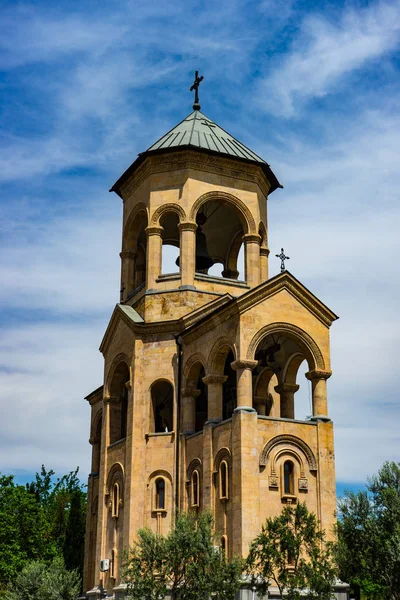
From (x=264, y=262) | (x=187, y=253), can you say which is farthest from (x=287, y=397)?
(x=187, y=253)

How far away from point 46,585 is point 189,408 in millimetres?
8981

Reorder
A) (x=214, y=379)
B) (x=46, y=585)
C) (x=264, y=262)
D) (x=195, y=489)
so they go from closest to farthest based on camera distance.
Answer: (x=195, y=489) < (x=214, y=379) < (x=46, y=585) < (x=264, y=262)

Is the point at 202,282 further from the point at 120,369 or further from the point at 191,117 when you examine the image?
the point at 191,117

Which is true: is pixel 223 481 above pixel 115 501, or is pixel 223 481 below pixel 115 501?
above

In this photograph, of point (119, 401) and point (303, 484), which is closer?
point (303, 484)

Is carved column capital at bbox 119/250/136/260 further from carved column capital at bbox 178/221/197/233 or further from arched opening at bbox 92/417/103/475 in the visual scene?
arched opening at bbox 92/417/103/475

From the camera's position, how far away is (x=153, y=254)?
33938mm

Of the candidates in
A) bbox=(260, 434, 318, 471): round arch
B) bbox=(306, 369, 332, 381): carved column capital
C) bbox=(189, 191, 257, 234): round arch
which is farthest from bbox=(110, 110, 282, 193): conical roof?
bbox=(260, 434, 318, 471): round arch

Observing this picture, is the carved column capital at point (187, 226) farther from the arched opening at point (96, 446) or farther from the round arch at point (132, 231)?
the arched opening at point (96, 446)

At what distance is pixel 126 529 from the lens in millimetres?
30391

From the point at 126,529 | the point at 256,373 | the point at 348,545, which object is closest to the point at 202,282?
the point at 256,373

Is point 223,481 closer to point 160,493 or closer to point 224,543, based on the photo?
point 224,543

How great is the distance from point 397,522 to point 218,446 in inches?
252

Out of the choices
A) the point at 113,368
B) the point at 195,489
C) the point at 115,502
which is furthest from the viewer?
the point at 113,368
